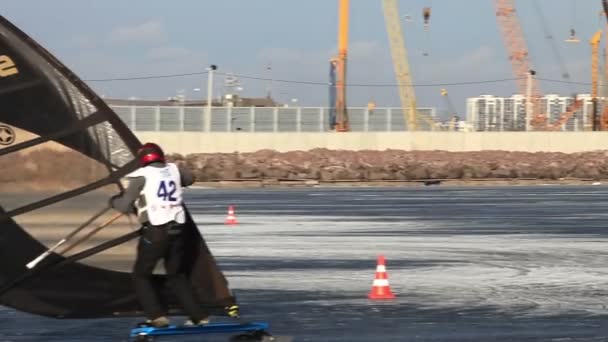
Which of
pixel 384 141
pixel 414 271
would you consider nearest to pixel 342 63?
pixel 384 141

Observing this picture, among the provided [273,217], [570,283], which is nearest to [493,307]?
[570,283]

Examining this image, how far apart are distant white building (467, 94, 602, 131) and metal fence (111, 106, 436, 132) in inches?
356

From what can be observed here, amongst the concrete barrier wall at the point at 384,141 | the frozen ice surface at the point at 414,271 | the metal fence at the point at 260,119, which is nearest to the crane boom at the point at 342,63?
the metal fence at the point at 260,119

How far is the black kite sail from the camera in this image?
9.47 metres

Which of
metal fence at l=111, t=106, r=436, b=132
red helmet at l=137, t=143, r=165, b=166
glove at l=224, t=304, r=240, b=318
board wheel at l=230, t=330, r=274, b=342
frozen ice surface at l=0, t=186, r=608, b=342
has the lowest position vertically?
frozen ice surface at l=0, t=186, r=608, b=342

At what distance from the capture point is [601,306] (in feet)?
45.5

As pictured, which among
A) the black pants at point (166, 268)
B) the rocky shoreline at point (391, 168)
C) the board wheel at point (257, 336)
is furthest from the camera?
the rocky shoreline at point (391, 168)

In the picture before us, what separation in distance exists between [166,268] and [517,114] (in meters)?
92.8

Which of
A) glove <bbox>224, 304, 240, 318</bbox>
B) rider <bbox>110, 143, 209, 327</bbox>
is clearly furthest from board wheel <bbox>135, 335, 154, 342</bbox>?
glove <bbox>224, 304, 240, 318</bbox>

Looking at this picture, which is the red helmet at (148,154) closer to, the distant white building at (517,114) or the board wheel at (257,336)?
the board wheel at (257,336)

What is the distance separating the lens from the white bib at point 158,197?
32.5ft

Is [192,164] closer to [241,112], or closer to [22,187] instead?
[241,112]

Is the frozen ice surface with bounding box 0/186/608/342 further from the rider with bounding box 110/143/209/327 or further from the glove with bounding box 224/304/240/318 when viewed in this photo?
the rider with bounding box 110/143/209/327

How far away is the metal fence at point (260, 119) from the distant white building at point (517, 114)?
29.7 feet
